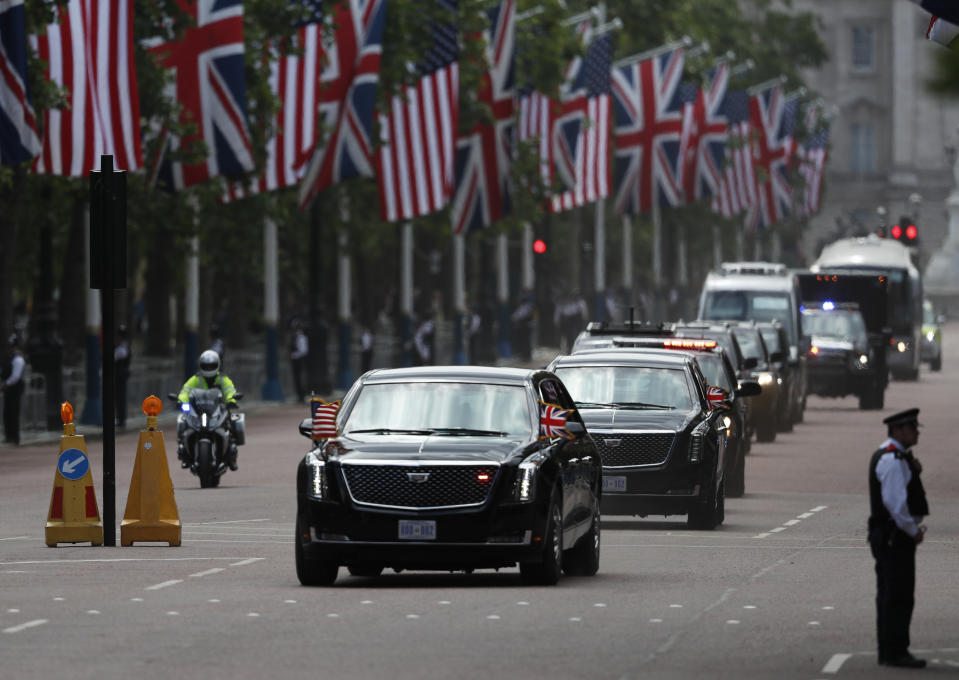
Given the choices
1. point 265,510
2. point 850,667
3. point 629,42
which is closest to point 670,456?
point 265,510

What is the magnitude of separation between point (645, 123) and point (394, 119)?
1997 cm

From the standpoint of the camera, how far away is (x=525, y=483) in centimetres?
1638

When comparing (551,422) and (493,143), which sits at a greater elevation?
(493,143)

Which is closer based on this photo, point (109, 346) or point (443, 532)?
point (443, 532)

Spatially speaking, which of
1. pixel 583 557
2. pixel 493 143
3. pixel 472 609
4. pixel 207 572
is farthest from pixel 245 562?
pixel 493 143

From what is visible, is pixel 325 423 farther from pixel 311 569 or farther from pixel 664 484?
pixel 664 484

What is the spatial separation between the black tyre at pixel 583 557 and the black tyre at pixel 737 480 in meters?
9.49

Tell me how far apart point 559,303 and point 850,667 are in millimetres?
69155

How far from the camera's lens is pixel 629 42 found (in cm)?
7988

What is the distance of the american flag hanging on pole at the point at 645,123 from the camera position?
224ft

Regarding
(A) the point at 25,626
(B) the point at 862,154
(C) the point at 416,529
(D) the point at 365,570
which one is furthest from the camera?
(B) the point at 862,154

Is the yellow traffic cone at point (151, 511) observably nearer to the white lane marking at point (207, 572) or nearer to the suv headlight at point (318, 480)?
the white lane marking at point (207, 572)

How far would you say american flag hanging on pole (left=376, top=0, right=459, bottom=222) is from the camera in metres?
48.8

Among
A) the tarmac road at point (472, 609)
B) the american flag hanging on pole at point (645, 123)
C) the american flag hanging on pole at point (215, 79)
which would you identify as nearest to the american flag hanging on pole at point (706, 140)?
the american flag hanging on pole at point (645, 123)
